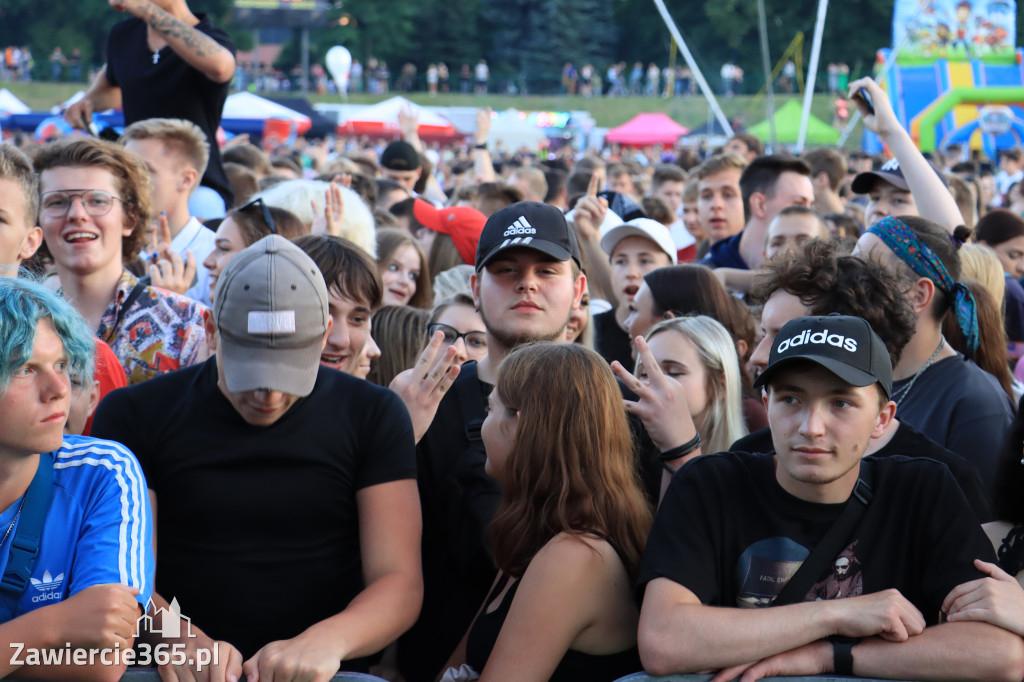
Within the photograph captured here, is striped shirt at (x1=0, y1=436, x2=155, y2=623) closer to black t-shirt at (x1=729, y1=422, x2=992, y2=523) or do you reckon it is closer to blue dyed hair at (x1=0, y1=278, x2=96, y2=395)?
blue dyed hair at (x1=0, y1=278, x2=96, y2=395)

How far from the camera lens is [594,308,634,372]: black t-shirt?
5.50 metres

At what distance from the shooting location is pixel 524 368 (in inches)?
122

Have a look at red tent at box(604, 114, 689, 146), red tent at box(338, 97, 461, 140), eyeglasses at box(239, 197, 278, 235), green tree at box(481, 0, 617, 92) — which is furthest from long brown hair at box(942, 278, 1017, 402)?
green tree at box(481, 0, 617, 92)

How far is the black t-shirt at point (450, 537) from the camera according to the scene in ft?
11.0

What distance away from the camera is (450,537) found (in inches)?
136

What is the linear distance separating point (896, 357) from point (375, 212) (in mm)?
4253

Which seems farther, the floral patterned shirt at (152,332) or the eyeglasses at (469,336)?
the eyeglasses at (469,336)

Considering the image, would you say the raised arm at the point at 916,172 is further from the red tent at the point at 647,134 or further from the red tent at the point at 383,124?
the red tent at the point at 383,124

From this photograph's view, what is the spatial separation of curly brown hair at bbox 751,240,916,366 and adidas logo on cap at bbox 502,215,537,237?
0.88 m

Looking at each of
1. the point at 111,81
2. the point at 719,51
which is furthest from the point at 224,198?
the point at 719,51

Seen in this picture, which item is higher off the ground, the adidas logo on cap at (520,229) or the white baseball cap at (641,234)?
the adidas logo on cap at (520,229)

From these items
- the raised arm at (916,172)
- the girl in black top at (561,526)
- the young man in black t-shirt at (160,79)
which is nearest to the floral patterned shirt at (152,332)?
the girl in black top at (561,526)

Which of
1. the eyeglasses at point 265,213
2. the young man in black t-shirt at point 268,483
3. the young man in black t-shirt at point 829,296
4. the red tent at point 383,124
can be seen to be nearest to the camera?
the young man in black t-shirt at point 268,483

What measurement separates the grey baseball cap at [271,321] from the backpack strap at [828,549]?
1354mm
